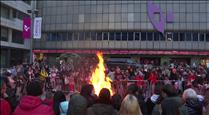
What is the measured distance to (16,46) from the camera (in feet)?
228

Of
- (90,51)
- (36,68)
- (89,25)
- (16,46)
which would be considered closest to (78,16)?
(89,25)

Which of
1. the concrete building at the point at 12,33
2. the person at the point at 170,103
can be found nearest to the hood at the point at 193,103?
the person at the point at 170,103

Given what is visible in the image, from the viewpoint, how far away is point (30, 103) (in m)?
6.20

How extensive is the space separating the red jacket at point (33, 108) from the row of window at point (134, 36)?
64154mm

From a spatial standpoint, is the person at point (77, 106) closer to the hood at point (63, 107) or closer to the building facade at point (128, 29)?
the hood at point (63, 107)

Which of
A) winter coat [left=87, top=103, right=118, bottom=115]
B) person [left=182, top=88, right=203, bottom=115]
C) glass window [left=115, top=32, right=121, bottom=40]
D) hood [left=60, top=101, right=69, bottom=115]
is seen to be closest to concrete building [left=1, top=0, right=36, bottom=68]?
glass window [left=115, top=32, right=121, bottom=40]

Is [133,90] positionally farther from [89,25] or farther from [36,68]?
[89,25]

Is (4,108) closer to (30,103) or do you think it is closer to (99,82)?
(30,103)

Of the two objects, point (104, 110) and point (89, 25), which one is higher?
point (89, 25)

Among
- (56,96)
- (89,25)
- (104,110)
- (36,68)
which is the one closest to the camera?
(104,110)

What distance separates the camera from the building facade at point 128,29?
2724 inches

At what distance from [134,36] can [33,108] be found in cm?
6573

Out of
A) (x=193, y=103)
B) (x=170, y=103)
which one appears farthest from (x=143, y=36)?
(x=170, y=103)

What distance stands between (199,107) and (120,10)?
6433 cm
